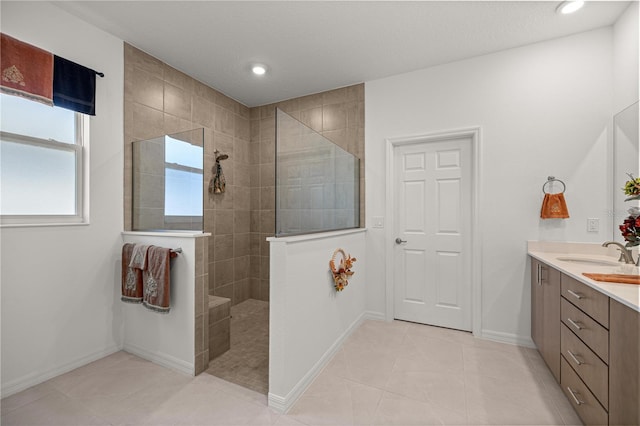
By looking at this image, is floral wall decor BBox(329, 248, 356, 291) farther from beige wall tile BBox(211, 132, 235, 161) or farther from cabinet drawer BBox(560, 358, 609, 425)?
beige wall tile BBox(211, 132, 235, 161)

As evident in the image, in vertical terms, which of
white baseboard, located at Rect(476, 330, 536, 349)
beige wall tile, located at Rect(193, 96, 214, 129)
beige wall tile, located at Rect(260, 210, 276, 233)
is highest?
beige wall tile, located at Rect(193, 96, 214, 129)

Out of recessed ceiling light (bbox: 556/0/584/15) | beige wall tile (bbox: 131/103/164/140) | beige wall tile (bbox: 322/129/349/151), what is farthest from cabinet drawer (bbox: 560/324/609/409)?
beige wall tile (bbox: 131/103/164/140)

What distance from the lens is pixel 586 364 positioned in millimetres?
1431

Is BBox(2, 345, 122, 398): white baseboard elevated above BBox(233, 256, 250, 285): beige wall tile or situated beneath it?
situated beneath

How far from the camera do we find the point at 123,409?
1644 millimetres

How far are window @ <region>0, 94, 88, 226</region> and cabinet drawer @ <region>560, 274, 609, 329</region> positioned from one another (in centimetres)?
334

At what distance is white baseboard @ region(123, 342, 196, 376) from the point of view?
2.00 m

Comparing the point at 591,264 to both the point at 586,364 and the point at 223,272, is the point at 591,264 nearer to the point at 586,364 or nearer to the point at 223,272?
the point at 586,364

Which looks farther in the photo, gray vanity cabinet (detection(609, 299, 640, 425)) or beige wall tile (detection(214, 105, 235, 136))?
beige wall tile (detection(214, 105, 235, 136))

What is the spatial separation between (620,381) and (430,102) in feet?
8.20

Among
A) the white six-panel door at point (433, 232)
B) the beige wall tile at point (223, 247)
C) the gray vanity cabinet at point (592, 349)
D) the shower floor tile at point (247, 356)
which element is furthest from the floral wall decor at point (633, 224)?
the beige wall tile at point (223, 247)

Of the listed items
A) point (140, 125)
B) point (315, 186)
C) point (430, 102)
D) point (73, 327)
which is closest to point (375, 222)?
point (315, 186)

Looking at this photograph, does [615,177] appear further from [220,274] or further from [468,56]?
[220,274]

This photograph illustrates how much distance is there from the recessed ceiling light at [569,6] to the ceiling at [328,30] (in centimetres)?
4
